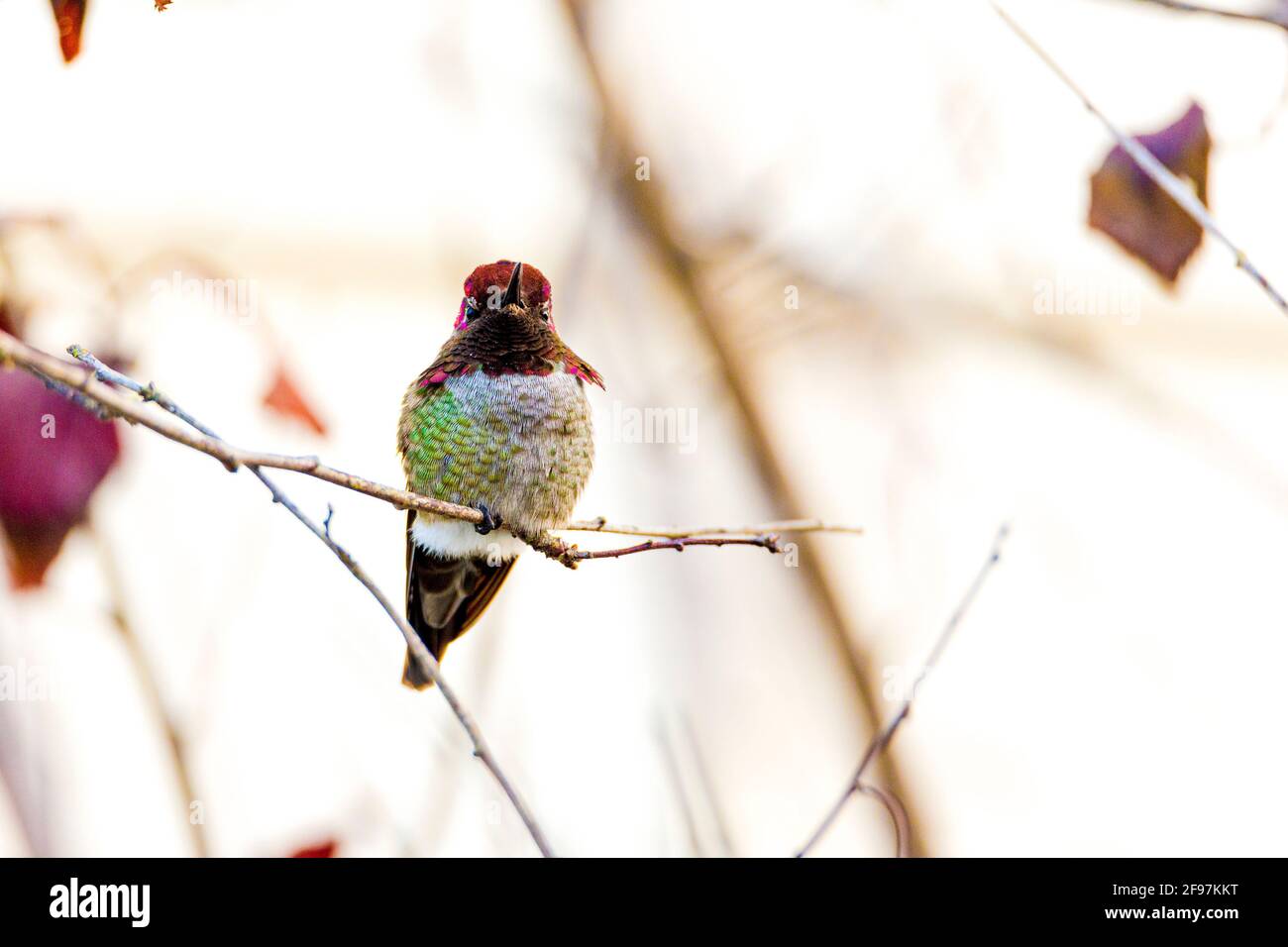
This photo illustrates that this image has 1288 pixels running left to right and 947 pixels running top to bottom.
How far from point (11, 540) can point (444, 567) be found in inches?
58.6

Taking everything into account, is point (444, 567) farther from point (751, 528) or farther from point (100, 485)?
point (751, 528)

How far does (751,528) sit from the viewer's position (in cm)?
214

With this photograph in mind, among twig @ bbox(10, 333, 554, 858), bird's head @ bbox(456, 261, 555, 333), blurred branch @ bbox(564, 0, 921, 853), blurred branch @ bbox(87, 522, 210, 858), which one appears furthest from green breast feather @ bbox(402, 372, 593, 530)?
blurred branch @ bbox(564, 0, 921, 853)

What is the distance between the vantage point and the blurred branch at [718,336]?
5.26m

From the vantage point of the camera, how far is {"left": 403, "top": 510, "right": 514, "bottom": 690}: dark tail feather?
11.6ft

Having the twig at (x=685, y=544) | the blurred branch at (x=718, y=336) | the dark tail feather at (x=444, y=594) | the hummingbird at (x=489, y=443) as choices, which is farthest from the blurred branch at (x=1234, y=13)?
the blurred branch at (x=718, y=336)

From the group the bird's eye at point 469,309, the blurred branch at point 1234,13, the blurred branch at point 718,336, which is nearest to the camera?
the blurred branch at point 1234,13

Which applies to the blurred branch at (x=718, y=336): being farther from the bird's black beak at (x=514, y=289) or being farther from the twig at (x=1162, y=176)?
the twig at (x=1162, y=176)

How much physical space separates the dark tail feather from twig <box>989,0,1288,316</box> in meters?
2.21

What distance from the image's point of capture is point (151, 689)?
301 cm

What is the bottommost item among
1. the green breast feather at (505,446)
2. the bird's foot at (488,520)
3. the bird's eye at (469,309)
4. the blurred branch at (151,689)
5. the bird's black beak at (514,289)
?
the blurred branch at (151,689)

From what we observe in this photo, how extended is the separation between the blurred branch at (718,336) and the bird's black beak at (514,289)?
2092 millimetres

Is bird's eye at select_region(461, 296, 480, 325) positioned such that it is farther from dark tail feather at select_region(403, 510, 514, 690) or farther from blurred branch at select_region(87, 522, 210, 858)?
blurred branch at select_region(87, 522, 210, 858)

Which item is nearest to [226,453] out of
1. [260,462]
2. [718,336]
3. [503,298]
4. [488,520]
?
[260,462]
